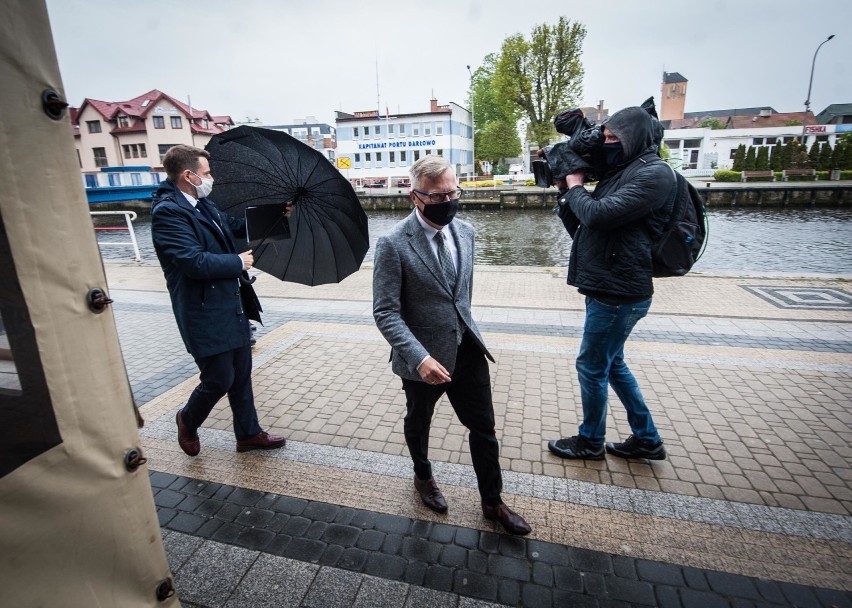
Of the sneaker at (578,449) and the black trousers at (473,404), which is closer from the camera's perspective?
the black trousers at (473,404)

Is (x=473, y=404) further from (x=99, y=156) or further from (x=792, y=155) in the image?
(x=99, y=156)

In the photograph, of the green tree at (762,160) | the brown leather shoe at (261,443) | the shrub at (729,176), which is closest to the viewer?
the brown leather shoe at (261,443)

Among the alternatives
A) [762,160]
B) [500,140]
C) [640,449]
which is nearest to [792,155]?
[762,160]

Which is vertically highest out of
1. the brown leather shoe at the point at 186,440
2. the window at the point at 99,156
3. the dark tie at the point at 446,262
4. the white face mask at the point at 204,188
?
the window at the point at 99,156

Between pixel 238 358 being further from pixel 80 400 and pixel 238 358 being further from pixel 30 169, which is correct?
pixel 30 169

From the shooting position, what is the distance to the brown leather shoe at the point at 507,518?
2689 millimetres

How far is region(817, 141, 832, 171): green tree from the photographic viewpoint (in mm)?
37469

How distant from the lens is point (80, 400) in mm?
1291

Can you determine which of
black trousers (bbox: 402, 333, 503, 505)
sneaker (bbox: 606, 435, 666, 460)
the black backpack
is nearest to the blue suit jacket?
black trousers (bbox: 402, 333, 503, 505)

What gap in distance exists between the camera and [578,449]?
3.42 m

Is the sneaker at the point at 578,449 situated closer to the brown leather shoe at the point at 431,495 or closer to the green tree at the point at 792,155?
the brown leather shoe at the point at 431,495

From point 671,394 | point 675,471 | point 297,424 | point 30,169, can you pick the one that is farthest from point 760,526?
point 30,169

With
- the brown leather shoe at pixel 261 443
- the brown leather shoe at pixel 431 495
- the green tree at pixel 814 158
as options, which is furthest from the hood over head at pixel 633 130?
the green tree at pixel 814 158

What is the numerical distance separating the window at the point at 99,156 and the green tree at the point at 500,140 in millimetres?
41699
